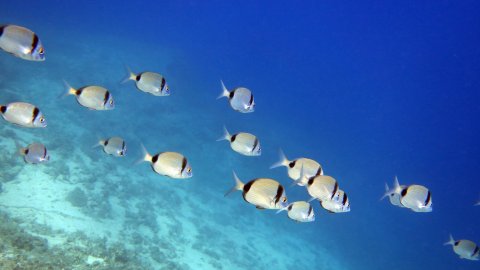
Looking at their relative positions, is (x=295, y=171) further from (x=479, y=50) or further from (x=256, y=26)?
(x=479, y=50)

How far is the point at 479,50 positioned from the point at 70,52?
15411cm

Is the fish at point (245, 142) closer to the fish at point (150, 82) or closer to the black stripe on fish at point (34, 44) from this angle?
the fish at point (150, 82)

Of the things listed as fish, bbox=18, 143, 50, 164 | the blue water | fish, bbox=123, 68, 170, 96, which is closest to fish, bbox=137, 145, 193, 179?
fish, bbox=123, 68, 170, 96

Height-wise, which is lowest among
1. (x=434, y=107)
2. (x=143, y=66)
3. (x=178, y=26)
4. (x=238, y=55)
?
(x=143, y=66)

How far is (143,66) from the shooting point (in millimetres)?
40188

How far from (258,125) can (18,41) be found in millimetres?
31707

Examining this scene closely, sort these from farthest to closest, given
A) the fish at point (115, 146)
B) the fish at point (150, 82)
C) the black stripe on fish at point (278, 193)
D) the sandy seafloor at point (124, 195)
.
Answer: the sandy seafloor at point (124, 195) → the fish at point (115, 146) → the fish at point (150, 82) → the black stripe on fish at point (278, 193)

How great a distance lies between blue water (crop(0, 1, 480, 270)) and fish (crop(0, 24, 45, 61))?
8.12 metres

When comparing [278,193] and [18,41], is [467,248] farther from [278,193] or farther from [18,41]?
[18,41]

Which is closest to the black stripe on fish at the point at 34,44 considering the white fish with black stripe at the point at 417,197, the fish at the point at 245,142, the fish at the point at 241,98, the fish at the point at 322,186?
the fish at the point at 241,98

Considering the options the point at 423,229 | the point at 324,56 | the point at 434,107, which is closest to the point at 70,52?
the point at 423,229

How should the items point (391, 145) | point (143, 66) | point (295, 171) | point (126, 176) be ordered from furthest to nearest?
point (391, 145)
point (143, 66)
point (126, 176)
point (295, 171)

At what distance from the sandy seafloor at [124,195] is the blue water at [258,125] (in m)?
0.14

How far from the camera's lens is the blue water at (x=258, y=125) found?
17625mm
